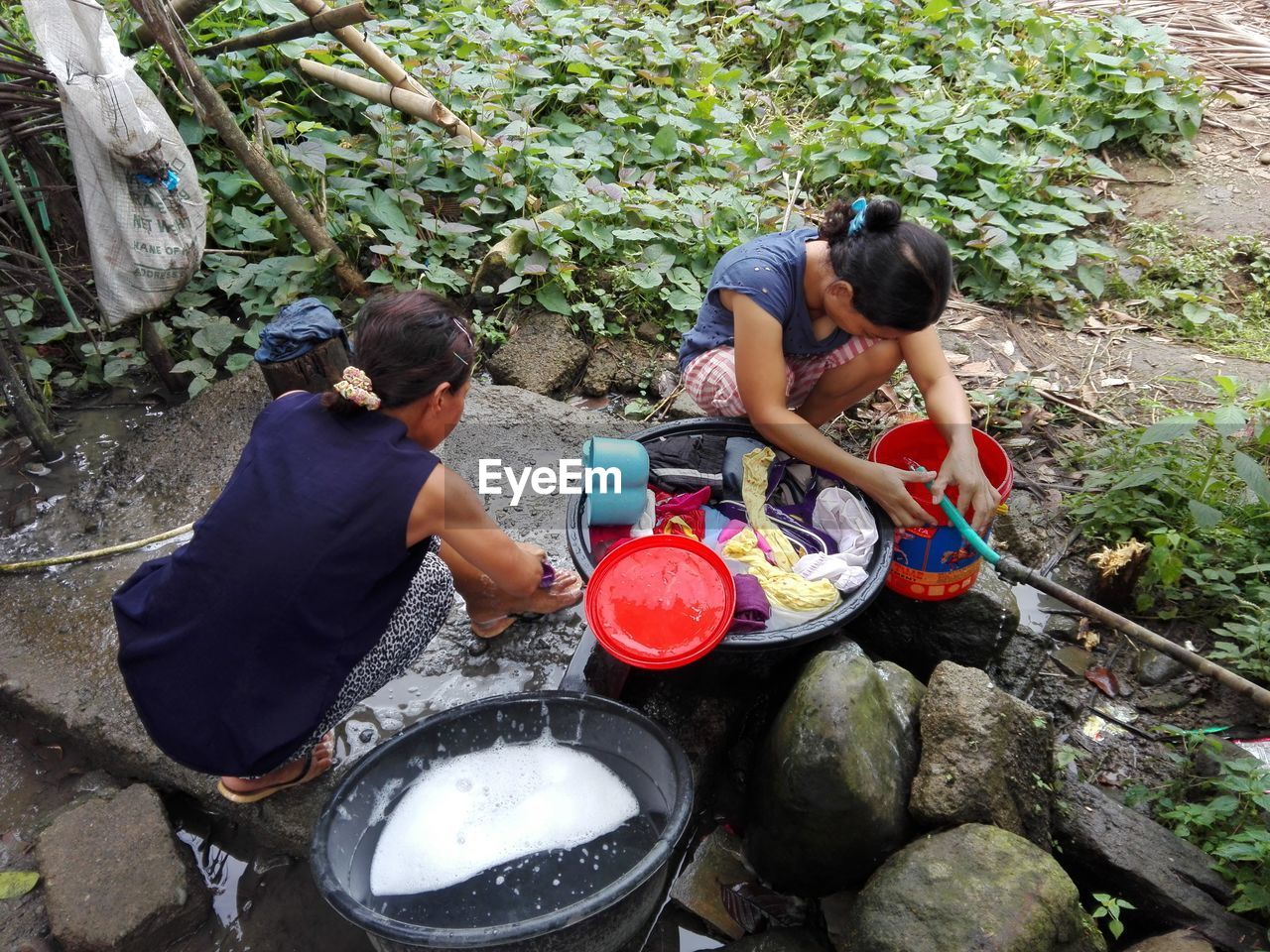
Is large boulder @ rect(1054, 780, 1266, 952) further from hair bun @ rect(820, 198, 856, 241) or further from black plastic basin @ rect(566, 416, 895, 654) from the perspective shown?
hair bun @ rect(820, 198, 856, 241)

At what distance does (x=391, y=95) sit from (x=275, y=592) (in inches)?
111

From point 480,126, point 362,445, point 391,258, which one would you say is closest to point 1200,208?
point 480,126

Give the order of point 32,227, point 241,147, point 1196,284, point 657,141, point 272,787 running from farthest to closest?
point 657,141
point 1196,284
point 241,147
point 32,227
point 272,787

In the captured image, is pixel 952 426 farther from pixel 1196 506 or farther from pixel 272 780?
pixel 272 780

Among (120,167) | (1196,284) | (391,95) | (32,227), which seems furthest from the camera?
(1196,284)

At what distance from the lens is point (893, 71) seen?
4.91 m

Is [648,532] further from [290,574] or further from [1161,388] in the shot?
[1161,388]

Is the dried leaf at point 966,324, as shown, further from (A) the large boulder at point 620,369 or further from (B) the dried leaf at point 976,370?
(A) the large boulder at point 620,369

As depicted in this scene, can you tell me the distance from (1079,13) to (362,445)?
5.89 metres

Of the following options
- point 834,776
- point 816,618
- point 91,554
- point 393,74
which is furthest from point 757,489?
point 393,74

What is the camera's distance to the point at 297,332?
243cm

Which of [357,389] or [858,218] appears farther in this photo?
[858,218]

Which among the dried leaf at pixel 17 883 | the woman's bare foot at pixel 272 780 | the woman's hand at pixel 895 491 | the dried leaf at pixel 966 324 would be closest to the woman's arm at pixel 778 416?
the woman's hand at pixel 895 491

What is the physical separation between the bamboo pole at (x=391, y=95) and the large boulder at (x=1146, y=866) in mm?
3448
